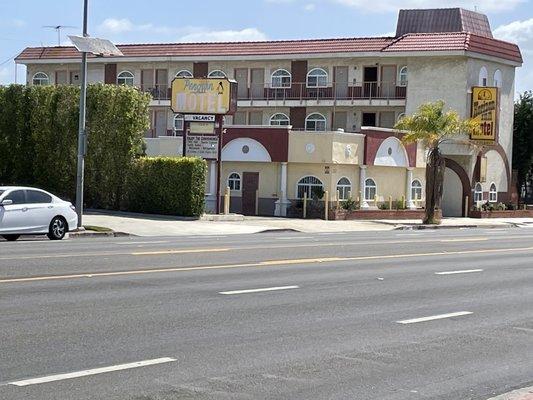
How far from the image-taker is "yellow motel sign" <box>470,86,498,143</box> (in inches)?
2089

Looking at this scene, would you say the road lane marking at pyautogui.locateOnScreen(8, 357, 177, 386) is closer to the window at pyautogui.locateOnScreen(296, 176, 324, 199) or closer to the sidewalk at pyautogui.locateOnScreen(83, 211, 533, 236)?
the sidewalk at pyautogui.locateOnScreen(83, 211, 533, 236)

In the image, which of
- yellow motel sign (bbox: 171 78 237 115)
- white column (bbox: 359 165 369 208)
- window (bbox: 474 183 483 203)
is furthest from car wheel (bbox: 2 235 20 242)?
window (bbox: 474 183 483 203)

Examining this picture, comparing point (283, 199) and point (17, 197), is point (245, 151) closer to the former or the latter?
point (283, 199)

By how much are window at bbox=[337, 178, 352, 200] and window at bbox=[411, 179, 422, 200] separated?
5844 mm

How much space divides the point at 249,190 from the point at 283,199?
6.52ft

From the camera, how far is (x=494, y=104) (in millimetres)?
53094

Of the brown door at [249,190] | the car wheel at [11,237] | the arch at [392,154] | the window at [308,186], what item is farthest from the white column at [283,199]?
the car wheel at [11,237]

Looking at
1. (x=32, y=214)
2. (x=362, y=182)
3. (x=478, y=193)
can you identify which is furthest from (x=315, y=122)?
(x=32, y=214)

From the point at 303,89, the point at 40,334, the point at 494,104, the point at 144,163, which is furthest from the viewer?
the point at 303,89

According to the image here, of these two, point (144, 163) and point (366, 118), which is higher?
point (366, 118)

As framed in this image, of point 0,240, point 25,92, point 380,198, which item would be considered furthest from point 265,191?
point 0,240

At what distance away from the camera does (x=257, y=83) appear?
59.0m

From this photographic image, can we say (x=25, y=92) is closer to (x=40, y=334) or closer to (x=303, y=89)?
(x=303, y=89)

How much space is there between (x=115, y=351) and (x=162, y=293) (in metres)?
4.21
